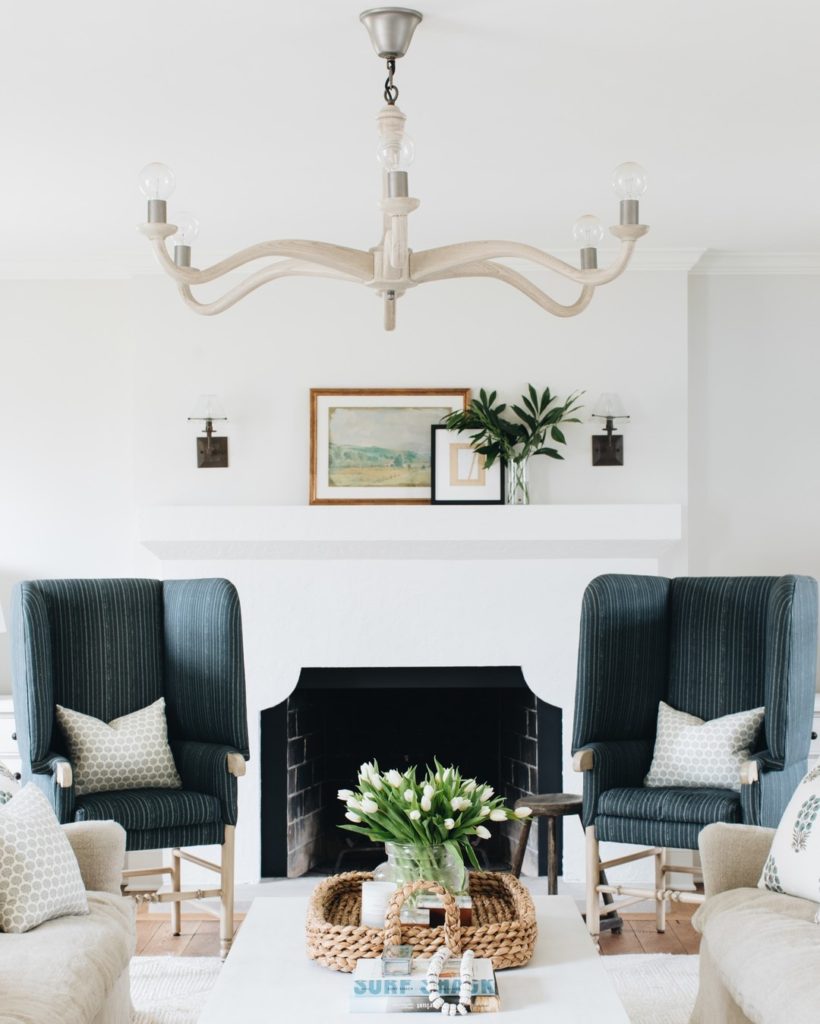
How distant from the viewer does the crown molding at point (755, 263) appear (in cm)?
517

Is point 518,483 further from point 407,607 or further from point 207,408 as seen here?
point 207,408

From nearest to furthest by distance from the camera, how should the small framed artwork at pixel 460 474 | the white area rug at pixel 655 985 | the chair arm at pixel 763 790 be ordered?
the white area rug at pixel 655 985 → the chair arm at pixel 763 790 → the small framed artwork at pixel 460 474

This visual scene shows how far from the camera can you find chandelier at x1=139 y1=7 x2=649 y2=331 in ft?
7.34

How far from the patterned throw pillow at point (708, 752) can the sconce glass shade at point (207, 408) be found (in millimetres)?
2203

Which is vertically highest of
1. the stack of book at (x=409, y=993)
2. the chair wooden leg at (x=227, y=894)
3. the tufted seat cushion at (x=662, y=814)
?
the stack of book at (x=409, y=993)

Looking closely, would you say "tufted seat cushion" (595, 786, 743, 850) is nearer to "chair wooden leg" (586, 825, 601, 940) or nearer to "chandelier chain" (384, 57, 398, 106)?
"chair wooden leg" (586, 825, 601, 940)

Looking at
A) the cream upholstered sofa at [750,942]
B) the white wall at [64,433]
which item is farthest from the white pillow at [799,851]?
the white wall at [64,433]

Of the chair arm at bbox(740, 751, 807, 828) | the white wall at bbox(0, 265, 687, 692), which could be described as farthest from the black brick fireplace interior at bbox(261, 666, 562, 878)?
the chair arm at bbox(740, 751, 807, 828)

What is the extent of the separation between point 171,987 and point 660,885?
A: 1.76m

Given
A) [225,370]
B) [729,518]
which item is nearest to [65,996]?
[225,370]

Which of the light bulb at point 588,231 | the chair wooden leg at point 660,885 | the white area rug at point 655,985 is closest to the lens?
the light bulb at point 588,231

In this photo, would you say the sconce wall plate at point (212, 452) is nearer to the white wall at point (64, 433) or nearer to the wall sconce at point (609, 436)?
the white wall at point (64, 433)

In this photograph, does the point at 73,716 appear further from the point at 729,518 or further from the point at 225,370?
the point at 729,518

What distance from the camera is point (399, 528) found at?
4.86 m
